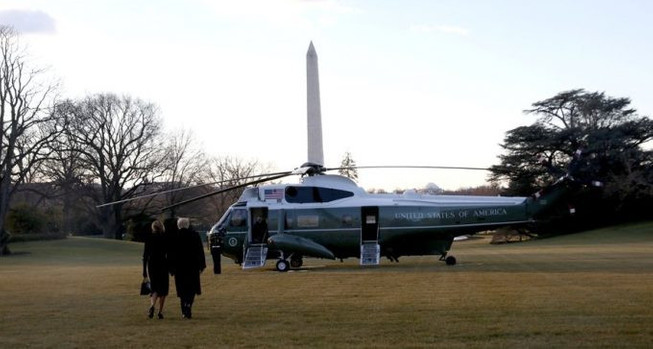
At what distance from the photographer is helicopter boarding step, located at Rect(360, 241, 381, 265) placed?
28047mm

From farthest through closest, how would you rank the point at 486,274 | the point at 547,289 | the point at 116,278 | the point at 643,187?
the point at 643,187 → the point at 116,278 → the point at 486,274 → the point at 547,289

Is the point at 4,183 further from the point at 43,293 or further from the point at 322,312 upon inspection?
the point at 322,312

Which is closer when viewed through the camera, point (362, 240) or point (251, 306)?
point (251, 306)

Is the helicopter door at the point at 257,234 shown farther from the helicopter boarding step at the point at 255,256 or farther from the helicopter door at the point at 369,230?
the helicopter door at the point at 369,230

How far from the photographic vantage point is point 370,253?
28219 millimetres

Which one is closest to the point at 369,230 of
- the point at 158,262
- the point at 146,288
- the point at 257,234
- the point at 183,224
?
the point at 257,234

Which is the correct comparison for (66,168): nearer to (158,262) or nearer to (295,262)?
(295,262)

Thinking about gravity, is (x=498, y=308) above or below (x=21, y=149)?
below

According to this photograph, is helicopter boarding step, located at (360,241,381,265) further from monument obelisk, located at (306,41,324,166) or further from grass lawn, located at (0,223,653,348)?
monument obelisk, located at (306,41,324,166)

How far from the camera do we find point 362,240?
2850 centimetres

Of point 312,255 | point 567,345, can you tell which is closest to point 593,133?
point 312,255

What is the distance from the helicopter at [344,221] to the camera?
27844mm

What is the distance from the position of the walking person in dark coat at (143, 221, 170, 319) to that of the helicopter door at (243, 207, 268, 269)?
14.0 metres

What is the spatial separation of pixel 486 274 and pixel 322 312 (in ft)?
32.0
